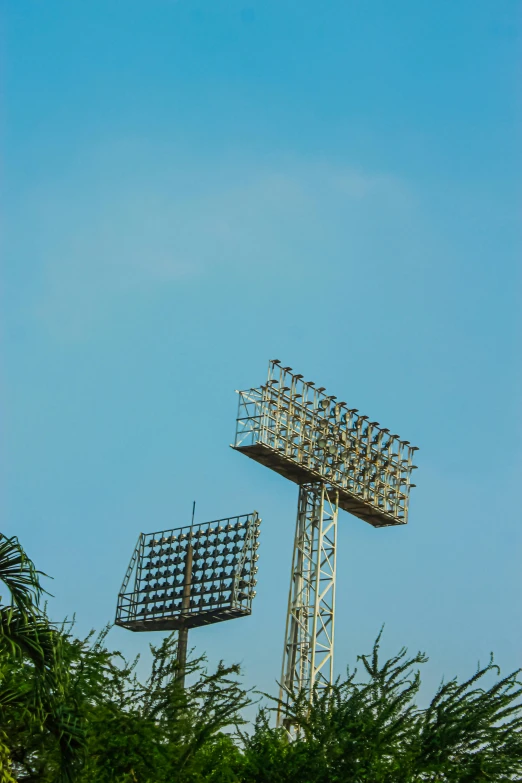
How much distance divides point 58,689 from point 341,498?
3652 centimetres

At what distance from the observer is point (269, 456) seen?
46.3 meters

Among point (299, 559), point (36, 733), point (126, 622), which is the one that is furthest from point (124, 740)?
point (126, 622)

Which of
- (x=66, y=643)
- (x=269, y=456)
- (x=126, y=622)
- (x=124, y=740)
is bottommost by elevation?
(x=124, y=740)

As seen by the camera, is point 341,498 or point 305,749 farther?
point 341,498

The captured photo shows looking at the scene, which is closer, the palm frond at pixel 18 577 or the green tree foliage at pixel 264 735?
the palm frond at pixel 18 577

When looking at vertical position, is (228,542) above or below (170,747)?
above

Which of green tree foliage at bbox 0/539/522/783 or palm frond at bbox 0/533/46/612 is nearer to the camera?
palm frond at bbox 0/533/46/612

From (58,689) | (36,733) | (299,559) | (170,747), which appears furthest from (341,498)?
(58,689)

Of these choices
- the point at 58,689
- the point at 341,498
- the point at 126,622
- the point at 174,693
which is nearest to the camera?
the point at 58,689

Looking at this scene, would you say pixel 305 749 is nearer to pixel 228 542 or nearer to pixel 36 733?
pixel 36 733

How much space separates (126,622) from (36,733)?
32250 mm

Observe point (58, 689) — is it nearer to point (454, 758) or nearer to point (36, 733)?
point (36, 733)

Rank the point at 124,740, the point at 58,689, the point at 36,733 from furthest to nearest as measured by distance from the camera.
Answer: the point at 124,740
the point at 36,733
the point at 58,689

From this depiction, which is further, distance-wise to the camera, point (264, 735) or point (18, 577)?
point (264, 735)
